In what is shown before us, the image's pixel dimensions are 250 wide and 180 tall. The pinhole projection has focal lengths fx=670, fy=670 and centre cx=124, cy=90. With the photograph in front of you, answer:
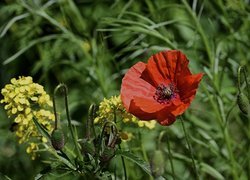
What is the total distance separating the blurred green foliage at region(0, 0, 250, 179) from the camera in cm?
172

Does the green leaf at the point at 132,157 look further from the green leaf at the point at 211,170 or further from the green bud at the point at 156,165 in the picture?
the green leaf at the point at 211,170

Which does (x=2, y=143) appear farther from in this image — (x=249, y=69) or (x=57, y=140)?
(x=57, y=140)

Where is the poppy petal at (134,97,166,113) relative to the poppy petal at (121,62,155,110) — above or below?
below

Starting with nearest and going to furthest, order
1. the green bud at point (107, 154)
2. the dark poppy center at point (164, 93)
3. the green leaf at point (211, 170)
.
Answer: the green bud at point (107, 154), the dark poppy center at point (164, 93), the green leaf at point (211, 170)

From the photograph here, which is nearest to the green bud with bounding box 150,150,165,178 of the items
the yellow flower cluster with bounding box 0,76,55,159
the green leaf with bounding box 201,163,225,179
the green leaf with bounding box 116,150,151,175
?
the green leaf with bounding box 116,150,151,175

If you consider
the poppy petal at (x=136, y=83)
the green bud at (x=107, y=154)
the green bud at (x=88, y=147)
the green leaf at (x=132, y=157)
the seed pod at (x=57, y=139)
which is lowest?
the green leaf at (x=132, y=157)

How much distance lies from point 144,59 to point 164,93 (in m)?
1.38

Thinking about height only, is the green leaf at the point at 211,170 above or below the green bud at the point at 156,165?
below

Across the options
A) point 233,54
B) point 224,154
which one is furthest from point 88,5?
point 224,154

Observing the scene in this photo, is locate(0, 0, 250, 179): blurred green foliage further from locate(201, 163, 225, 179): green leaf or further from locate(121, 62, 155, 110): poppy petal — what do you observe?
locate(121, 62, 155, 110): poppy petal

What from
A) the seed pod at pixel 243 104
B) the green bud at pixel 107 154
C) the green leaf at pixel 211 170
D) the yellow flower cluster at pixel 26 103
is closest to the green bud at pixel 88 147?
the green bud at pixel 107 154

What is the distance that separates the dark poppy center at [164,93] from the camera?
51.1 inches

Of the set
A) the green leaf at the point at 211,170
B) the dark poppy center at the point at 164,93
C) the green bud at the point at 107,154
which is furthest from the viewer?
the green leaf at the point at 211,170

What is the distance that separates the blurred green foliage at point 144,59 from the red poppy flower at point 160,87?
0.20 m
